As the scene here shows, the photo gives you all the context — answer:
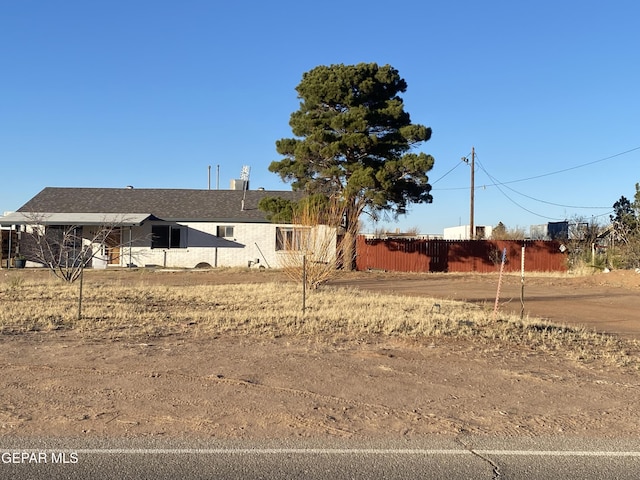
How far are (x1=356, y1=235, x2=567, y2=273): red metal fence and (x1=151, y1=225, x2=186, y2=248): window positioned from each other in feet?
31.8

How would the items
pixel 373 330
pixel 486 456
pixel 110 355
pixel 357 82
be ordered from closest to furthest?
pixel 486 456 → pixel 110 355 → pixel 373 330 → pixel 357 82

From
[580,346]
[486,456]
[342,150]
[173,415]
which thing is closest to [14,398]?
[173,415]

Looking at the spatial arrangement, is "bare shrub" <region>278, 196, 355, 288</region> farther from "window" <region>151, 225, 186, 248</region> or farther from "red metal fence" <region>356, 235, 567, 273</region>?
"window" <region>151, 225, 186, 248</region>

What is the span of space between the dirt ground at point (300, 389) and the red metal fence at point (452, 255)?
22125mm

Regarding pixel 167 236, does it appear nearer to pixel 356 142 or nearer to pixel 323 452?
pixel 356 142

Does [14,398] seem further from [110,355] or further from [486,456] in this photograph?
[486,456]

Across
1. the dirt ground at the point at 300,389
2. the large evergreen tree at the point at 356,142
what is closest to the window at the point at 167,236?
the large evergreen tree at the point at 356,142

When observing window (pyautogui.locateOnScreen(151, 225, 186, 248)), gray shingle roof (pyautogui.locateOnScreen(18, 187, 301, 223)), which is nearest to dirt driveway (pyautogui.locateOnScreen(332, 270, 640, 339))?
gray shingle roof (pyautogui.locateOnScreen(18, 187, 301, 223))

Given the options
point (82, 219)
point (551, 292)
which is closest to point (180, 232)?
point (82, 219)

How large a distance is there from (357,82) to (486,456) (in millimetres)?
24618

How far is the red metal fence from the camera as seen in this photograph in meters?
31.9

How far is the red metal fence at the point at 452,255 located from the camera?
31.9m

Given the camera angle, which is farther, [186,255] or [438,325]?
[186,255]

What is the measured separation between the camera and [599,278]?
1013 inches
